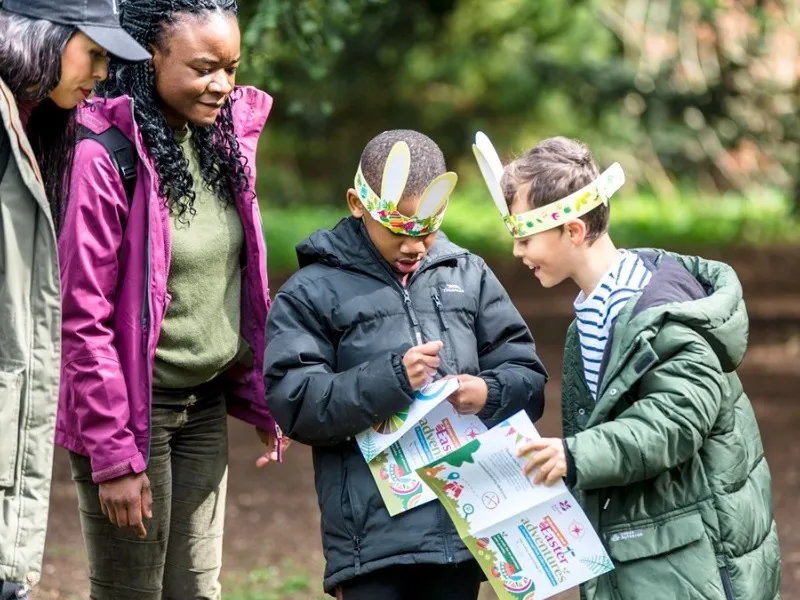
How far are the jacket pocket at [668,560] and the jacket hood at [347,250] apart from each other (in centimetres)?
95

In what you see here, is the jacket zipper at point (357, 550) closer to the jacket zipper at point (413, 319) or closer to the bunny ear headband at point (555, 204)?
the jacket zipper at point (413, 319)

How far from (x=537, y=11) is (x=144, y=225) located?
42.1ft

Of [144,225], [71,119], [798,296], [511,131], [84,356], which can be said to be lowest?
[798,296]

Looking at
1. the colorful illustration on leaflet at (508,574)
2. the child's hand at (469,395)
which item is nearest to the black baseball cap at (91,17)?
the child's hand at (469,395)

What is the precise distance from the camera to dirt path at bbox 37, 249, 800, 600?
6539 millimetres

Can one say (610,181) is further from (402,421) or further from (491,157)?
(402,421)

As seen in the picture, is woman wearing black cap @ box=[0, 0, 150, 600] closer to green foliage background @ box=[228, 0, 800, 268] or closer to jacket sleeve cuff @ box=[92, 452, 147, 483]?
jacket sleeve cuff @ box=[92, 452, 147, 483]

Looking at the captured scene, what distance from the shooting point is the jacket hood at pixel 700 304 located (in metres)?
3.11

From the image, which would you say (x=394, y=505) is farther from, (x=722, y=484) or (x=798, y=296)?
(x=798, y=296)

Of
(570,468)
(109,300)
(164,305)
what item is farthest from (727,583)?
(109,300)

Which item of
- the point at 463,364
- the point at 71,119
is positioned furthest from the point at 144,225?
the point at 463,364

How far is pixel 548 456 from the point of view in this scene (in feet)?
A: 10.1

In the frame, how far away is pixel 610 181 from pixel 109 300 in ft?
4.70

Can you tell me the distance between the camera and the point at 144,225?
3549 mm
